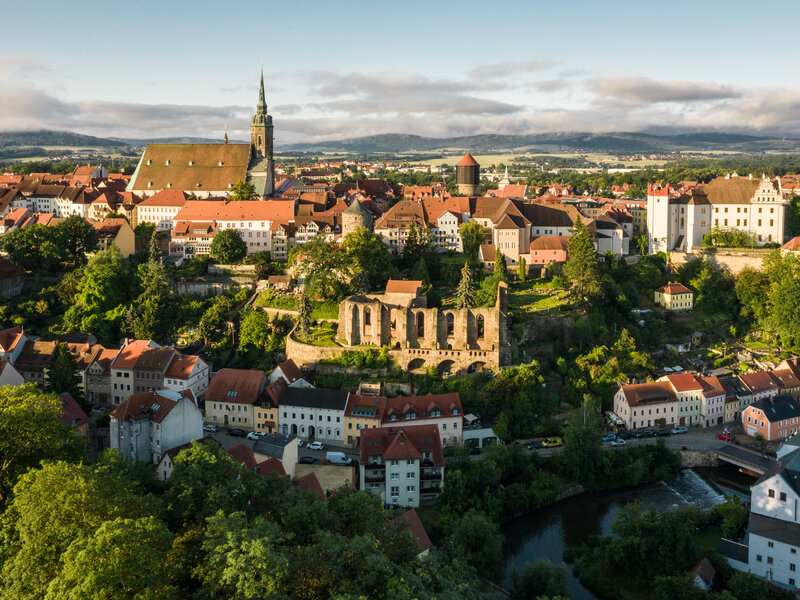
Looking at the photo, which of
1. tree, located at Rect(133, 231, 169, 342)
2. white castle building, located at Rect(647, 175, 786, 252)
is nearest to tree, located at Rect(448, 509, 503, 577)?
tree, located at Rect(133, 231, 169, 342)

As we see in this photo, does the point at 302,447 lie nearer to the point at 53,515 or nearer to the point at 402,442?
the point at 402,442

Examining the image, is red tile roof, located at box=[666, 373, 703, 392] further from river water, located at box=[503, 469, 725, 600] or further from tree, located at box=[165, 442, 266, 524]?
tree, located at box=[165, 442, 266, 524]

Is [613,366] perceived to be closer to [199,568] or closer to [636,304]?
[636,304]

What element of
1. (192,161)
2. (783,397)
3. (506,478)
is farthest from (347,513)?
(192,161)

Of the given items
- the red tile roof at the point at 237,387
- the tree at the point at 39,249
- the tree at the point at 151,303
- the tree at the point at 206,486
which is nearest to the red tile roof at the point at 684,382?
the red tile roof at the point at 237,387

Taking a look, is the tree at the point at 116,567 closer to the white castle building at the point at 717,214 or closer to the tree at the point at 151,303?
the tree at the point at 151,303

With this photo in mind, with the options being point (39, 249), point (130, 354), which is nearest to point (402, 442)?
point (130, 354)

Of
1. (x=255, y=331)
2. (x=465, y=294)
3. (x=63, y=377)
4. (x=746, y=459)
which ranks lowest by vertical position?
(x=746, y=459)
